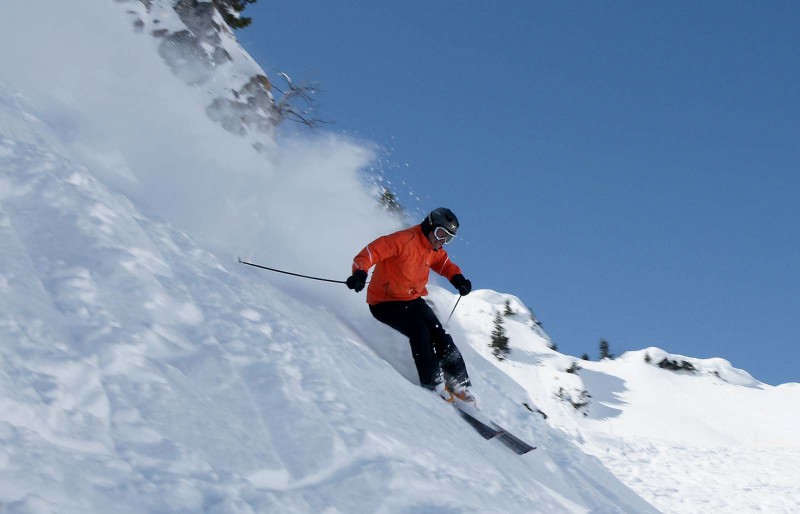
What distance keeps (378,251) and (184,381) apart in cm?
339

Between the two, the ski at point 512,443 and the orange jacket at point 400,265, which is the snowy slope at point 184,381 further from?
the orange jacket at point 400,265

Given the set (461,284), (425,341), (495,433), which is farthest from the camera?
(461,284)

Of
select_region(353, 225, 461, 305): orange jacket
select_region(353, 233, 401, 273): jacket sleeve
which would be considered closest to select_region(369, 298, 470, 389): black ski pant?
select_region(353, 225, 461, 305): orange jacket

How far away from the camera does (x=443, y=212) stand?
22.3 feet

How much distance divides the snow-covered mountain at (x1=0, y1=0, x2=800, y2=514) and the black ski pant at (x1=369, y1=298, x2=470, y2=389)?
51cm

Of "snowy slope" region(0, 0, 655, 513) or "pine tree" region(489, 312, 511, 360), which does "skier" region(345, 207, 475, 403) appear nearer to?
"snowy slope" region(0, 0, 655, 513)

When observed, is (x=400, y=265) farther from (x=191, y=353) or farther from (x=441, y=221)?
(x=191, y=353)

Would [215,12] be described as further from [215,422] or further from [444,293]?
[215,422]

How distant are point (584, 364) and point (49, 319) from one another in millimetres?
29331

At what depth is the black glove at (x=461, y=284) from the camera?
24.9 ft

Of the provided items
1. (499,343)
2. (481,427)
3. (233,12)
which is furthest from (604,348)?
(481,427)

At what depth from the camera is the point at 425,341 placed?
21.0 feet

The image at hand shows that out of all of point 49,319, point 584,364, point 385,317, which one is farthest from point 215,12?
point 584,364

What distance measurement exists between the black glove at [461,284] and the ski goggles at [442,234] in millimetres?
896
